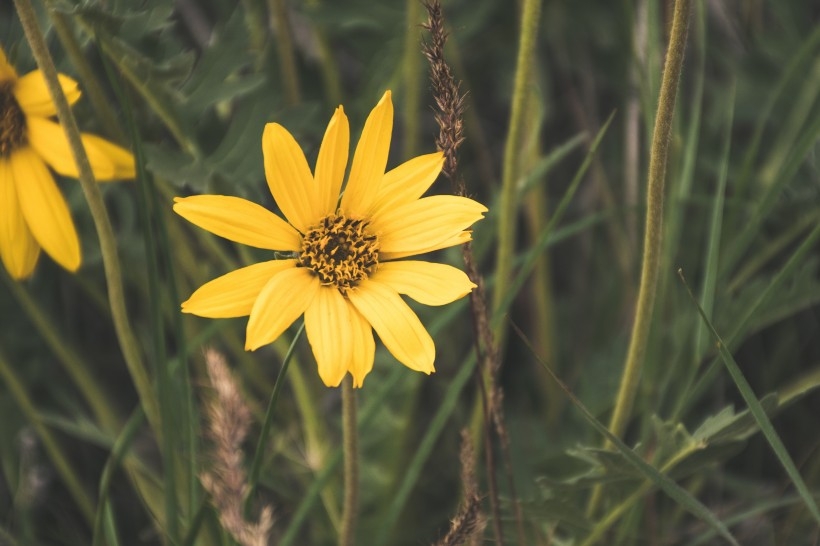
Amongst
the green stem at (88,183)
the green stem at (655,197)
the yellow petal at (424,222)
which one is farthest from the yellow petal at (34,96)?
the green stem at (655,197)

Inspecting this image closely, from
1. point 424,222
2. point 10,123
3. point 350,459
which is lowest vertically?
point 350,459

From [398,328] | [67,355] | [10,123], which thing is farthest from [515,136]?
[67,355]

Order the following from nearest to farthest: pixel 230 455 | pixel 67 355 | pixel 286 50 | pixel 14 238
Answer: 1. pixel 230 455
2. pixel 14 238
3. pixel 67 355
4. pixel 286 50

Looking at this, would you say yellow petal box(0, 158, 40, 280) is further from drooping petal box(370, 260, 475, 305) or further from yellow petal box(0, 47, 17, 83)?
drooping petal box(370, 260, 475, 305)

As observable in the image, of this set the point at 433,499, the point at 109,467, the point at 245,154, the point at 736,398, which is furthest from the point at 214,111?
the point at 736,398

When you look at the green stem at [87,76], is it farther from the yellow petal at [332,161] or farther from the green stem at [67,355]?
the yellow petal at [332,161]

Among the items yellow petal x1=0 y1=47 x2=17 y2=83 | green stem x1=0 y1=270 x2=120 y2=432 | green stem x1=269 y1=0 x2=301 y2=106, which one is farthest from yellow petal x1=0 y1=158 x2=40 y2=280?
green stem x1=269 y1=0 x2=301 y2=106

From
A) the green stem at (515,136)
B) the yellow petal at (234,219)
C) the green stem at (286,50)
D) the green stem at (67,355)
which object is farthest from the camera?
the green stem at (286,50)

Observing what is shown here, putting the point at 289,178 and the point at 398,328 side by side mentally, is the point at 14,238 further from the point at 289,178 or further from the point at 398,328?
the point at 398,328
